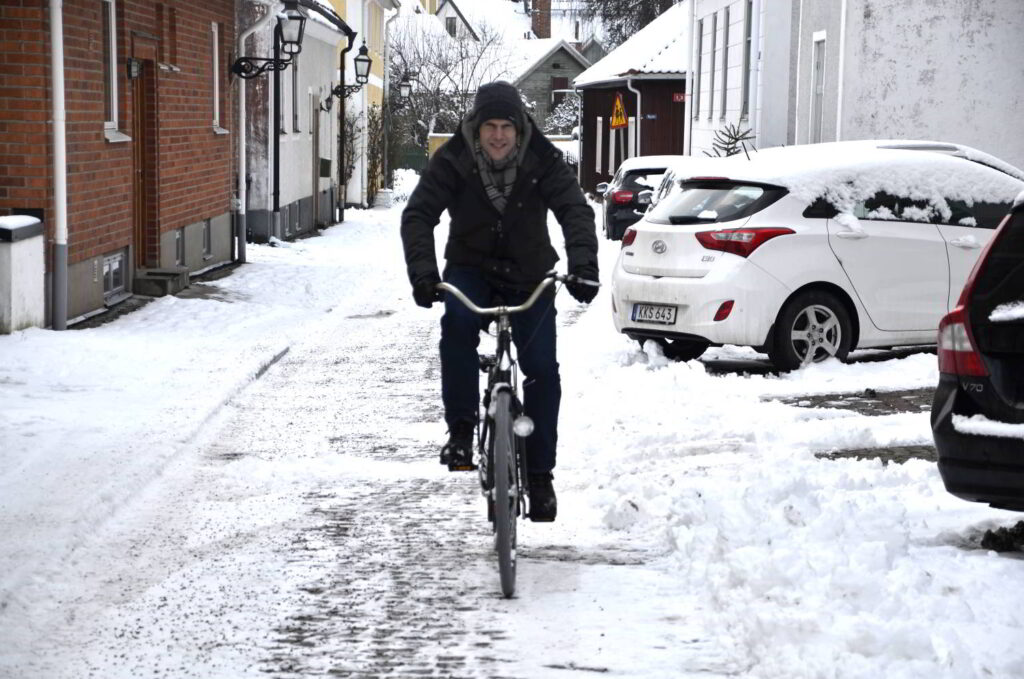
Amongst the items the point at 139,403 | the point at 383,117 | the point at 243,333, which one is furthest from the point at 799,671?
the point at 383,117

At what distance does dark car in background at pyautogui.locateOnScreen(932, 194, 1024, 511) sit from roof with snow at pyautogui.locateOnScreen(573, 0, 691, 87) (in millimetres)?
40071

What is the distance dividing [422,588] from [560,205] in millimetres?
1572

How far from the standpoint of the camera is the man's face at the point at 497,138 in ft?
20.3

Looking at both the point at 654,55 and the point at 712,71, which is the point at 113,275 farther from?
the point at 654,55

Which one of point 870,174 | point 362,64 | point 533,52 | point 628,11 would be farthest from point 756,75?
point 533,52

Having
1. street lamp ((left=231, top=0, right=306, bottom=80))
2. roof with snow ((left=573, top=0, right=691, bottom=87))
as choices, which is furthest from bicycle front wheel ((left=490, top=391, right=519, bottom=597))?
roof with snow ((left=573, top=0, right=691, bottom=87))

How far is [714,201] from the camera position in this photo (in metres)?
12.0

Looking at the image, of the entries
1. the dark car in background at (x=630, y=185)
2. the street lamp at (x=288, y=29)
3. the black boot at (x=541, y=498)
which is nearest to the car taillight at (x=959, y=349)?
the black boot at (x=541, y=498)

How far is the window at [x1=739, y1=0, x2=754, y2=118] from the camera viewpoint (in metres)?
30.1

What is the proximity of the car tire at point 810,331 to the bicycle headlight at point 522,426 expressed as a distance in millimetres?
5974

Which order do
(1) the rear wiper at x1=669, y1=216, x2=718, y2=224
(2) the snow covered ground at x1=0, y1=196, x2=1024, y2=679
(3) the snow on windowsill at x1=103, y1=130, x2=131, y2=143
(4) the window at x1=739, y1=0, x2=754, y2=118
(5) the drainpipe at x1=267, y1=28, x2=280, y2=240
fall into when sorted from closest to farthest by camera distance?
(2) the snow covered ground at x1=0, y1=196, x2=1024, y2=679 < (1) the rear wiper at x1=669, y1=216, x2=718, y2=224 < (3) the snow on windowsill at x1=103, y1=130, x2=131, y2=143 < (5) the drainpipe at x1=267, y1=28, x2=280, y2=240 < (4) the window at x1=739, y1=0, x2=754, y2=118

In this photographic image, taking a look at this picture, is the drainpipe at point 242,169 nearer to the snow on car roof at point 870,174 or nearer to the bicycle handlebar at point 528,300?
the snow on car roof at point 870,174

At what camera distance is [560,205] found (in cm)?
630

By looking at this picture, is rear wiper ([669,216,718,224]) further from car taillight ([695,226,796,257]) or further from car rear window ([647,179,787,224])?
car taillight ([695,226,796,257])
